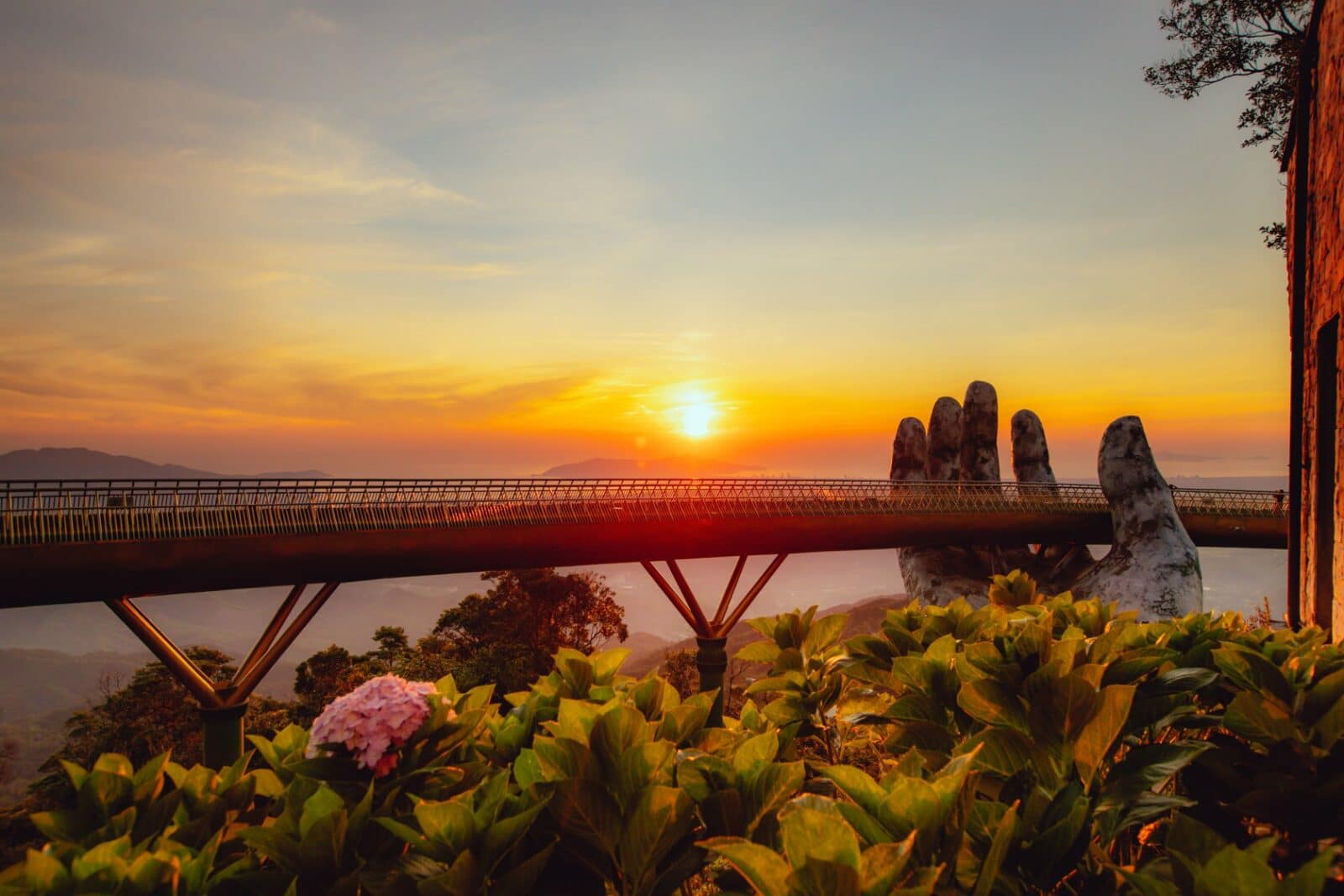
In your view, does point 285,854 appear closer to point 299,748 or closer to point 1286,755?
point 299,748

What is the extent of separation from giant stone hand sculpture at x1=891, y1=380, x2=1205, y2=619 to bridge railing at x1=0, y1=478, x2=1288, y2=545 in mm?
1734

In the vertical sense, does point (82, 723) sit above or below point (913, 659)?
below

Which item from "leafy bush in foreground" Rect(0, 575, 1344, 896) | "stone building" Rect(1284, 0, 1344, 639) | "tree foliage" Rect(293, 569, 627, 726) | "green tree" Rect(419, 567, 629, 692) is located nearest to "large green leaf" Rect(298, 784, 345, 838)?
"leafy bush in foreground" Rect(0, 575, 1344, 896)

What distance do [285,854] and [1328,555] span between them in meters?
9.16

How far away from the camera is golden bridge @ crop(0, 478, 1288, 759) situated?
44.0 feet

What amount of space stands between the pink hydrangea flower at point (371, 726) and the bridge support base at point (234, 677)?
1318 centimetres

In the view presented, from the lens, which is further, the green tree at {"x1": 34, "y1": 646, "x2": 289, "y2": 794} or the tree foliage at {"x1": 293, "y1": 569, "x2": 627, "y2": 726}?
the tree foliage at {"x1": 293, "y1": 569, "x2": 627, "y2": 726}

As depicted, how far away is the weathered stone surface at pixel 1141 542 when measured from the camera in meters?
22.5

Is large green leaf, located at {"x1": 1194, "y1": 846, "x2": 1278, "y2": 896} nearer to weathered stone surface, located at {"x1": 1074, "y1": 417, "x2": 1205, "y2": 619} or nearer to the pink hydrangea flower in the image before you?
the pink hydrangea flower

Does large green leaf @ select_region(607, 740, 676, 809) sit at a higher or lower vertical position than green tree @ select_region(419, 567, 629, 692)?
higher

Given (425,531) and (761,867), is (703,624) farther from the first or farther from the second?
(761,867)

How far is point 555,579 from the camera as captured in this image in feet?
96.5

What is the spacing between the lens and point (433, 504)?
1761cm

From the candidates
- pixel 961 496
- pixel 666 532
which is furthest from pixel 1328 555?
pixel 961 496
